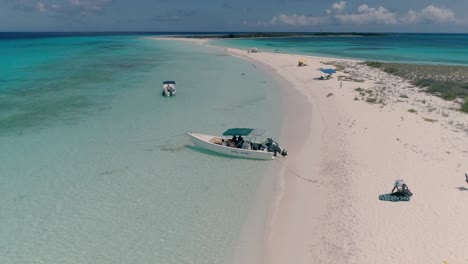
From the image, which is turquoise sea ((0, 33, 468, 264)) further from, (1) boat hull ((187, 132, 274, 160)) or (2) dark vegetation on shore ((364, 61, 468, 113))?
(2) dark vegetation on shore ((364, 61, 468, 113))

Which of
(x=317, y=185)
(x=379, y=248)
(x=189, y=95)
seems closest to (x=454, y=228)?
(x=379, y=248)

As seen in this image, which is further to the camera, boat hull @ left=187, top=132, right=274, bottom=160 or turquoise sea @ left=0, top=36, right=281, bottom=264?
boat hull @ left=187, top=132, right=274, bottom=160

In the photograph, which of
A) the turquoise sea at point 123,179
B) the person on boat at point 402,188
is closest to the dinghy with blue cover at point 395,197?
the person on boat at point 402,188

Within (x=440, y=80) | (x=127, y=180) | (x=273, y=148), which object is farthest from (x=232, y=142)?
(x=440, y=80)

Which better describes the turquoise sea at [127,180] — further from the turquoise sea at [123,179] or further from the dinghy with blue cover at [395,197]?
the dinghy with blue cover at [395,197]

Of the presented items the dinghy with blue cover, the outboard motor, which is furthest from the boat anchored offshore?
the dinghy with blue cover
